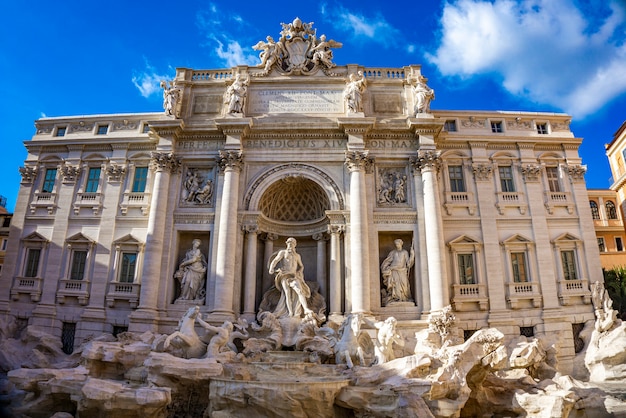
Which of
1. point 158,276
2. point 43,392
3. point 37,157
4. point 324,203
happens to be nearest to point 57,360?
point 158,276

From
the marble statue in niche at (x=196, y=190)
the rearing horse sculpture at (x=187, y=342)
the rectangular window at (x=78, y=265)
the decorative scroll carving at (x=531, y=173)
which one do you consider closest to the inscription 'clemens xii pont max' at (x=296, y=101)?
the marble statue in niche at (x=196, y=190)

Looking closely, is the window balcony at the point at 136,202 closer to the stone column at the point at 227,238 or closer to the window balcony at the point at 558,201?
the stone column at the point at 227,238

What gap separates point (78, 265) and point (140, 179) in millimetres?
5060

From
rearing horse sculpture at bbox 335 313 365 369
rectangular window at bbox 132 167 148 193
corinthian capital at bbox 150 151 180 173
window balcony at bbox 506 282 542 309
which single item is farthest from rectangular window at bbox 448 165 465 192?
rectangular window at bbox 132 167 148 193

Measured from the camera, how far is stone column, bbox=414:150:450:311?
1911 cm

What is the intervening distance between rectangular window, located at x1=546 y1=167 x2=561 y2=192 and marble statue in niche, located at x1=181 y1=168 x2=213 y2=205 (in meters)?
16.9

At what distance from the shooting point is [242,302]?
2020 cm

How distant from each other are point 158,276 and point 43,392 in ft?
24.2

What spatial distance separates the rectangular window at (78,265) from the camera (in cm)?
2162

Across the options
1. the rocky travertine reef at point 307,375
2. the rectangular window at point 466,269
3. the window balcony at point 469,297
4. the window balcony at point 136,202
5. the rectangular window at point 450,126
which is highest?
the rectangular window at point 450,126

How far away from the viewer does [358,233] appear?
19.8m

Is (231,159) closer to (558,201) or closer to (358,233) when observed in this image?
(358,233)

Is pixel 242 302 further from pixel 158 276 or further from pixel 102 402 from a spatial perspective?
pixel 102 402

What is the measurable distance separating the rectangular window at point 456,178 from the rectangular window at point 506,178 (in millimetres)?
1953
